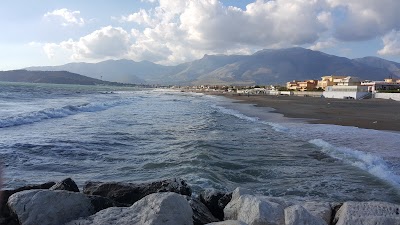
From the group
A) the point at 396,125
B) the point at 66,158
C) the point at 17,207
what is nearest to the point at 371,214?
the point at 17,207

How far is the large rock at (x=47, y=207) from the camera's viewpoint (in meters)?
5.25

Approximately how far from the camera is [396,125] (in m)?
27.3

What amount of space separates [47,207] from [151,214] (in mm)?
1660

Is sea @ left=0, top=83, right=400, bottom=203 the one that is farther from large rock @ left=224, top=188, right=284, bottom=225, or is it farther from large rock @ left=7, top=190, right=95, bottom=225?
large rock @ left=7, top=190, right=95, bottom=225

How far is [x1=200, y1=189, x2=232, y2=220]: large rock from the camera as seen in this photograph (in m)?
7.31

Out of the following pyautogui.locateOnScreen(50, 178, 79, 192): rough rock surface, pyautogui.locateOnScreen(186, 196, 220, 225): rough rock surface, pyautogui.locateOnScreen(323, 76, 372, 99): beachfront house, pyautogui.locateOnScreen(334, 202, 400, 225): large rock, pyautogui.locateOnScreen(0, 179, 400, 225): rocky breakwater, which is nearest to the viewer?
pyautogui.locateOnScreen(0, 179, 400, 225): rocky breakwater

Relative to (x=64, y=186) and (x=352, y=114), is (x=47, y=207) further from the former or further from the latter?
(x=352, y=114)

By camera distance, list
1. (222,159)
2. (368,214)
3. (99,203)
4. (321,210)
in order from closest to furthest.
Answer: (368,214) → (99,203) → (321,210) → (222,159)

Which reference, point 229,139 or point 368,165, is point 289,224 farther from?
point 229,139

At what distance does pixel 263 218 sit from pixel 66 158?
34.8 ft

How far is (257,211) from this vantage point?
5.58m

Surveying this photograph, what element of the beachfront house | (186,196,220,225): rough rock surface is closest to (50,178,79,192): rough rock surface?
(186,196,220,225): rough rock surface

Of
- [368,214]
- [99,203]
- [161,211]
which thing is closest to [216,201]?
[99,203]

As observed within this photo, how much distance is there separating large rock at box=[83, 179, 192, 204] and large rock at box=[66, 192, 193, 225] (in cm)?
186
